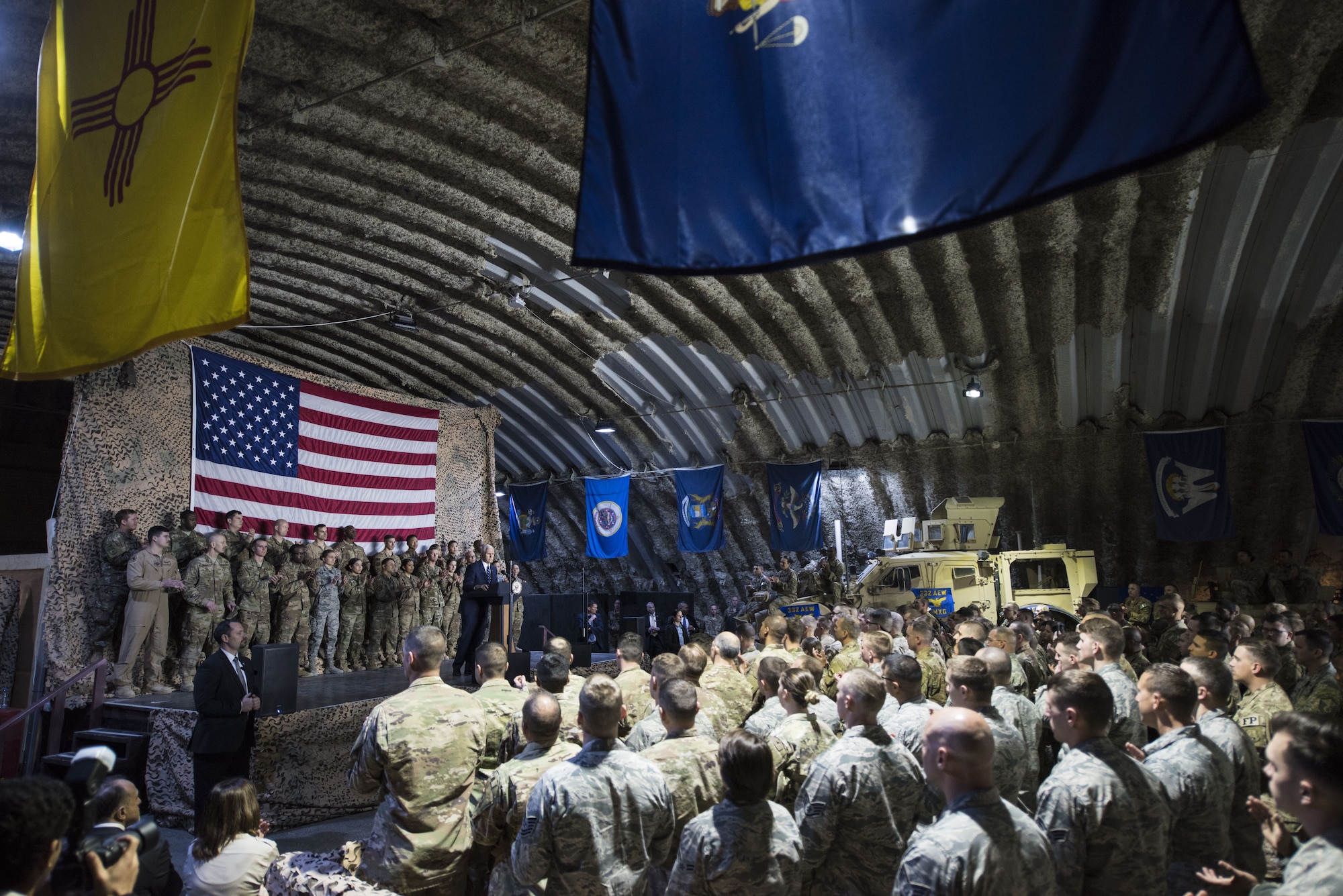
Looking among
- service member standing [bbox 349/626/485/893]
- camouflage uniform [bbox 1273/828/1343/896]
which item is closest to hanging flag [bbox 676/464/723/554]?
service member standing [bbox 349/626/485/893]

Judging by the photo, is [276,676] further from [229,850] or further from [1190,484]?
[1190,484]

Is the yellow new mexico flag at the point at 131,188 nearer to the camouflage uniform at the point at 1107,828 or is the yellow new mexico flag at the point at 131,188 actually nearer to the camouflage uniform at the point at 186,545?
the camouflage uniform at the point at 1107,828

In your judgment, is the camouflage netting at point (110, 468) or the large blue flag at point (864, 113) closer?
the large blue flag at point (864, 113)

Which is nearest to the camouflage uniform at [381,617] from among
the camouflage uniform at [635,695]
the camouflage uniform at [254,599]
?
the camouflage uniform at [254,599]

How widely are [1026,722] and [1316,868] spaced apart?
8.33 ft

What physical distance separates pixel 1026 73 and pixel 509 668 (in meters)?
6.87

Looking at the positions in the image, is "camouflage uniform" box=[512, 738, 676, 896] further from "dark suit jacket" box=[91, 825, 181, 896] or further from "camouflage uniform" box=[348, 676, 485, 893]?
"dark suit jacket" box=[91, 825, 181, 896]

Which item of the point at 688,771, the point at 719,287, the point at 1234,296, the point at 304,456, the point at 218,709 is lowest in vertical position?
the point at 218,709

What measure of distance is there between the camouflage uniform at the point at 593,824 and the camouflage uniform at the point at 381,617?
8665 millimetres

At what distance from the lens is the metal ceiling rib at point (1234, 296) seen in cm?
853

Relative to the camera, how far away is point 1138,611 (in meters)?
11.0

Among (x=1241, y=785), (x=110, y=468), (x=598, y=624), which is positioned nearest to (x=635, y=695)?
(x=1241, y=785)

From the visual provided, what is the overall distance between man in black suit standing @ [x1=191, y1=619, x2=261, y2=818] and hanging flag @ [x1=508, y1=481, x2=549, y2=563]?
1130 cm

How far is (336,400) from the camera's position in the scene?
11219 millimetres
